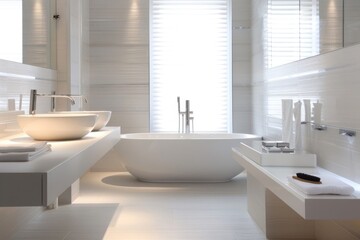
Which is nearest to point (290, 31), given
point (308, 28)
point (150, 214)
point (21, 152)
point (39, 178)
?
point (308, 28)

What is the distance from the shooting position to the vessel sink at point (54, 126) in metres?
2.79

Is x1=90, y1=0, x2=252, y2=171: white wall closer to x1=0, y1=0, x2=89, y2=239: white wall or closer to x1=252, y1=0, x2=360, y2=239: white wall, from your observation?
x1=0, y1=0, x2=89, y2=239: white wall

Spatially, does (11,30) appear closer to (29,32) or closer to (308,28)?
(29,32)

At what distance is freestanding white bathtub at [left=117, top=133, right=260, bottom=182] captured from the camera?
17.3 ft

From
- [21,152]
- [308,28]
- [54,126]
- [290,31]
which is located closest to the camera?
[21,152]

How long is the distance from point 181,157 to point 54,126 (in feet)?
8.55

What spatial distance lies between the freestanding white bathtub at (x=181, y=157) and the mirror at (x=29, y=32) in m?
Result: 1.33

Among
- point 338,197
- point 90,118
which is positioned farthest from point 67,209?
point 338,197

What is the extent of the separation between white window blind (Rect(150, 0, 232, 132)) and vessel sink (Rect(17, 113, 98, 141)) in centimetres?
342

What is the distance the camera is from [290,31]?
4262 mm

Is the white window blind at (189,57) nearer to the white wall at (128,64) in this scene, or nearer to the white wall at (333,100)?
the white wall at (128,64)

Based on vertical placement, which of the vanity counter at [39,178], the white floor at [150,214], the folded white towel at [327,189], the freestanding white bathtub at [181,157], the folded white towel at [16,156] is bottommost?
the white floor at [150,214]

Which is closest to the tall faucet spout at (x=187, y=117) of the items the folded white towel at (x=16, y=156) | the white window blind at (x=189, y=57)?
the white window blind at (x=189, y=57)

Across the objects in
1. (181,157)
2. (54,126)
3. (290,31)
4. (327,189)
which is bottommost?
(181,157)
